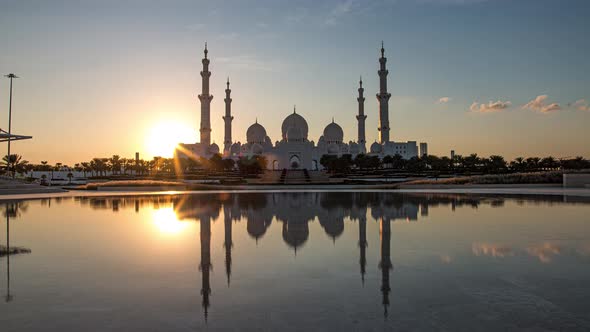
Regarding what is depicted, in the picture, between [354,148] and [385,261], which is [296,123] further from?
[385,261]

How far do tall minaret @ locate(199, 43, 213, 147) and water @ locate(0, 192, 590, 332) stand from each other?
60.8 m

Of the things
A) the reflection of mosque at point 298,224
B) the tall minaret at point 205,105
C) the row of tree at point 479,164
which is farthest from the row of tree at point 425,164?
the reflection of mosque at point 298,224

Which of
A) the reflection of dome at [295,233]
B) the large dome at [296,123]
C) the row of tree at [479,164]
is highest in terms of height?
the large dome at [296,123]

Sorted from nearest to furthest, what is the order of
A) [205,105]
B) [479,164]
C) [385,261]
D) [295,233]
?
[385,261] < [295,233] < [479,164] < [205,105]

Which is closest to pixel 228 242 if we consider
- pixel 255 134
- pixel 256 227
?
pixel 256 227

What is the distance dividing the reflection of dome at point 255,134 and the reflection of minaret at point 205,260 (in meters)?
74.9

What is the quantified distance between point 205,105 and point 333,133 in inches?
1091

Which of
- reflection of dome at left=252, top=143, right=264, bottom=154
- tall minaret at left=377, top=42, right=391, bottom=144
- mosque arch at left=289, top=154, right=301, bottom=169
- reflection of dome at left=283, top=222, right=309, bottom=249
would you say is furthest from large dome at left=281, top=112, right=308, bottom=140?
reflection of dome at left=283, top=222, right=309, bottom=249

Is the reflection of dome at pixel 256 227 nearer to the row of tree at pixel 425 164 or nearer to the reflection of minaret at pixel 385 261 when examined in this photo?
the reflection of minaret at pixel 385 261

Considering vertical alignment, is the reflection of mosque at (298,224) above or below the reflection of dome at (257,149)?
below

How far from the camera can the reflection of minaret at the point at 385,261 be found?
5.38 meters

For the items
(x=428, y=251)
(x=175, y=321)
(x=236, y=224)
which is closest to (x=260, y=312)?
(x=175, y=321)

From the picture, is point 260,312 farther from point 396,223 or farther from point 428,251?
point 396,223

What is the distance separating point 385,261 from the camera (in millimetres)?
7168
